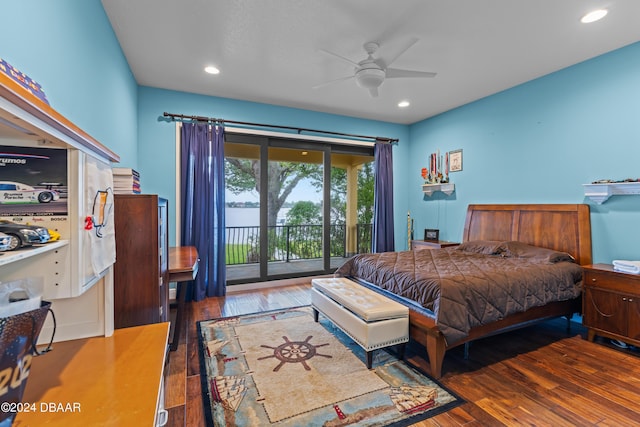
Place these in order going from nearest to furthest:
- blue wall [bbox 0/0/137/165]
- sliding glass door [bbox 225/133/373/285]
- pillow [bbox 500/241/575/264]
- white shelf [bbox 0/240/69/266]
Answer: white shelf [bbox 0/240/69/266] < blue wall [bbox 0/0/137/165] < pillow [bbox 500/241/575/264] < sliding glass door [bbox 225/133/373/285]

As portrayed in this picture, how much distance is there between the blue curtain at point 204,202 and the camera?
3.90 m

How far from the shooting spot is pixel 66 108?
1.60 metres

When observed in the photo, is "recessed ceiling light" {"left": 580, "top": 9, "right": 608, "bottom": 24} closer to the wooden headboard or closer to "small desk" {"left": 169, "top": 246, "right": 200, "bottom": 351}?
the wooden headboard

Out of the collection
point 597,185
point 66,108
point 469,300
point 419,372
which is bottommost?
point 419,372

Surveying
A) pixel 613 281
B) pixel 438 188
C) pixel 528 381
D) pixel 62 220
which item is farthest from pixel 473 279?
pixel 438 188

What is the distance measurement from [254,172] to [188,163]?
47.3 inches

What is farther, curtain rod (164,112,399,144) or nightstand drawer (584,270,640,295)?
curtain rod (164,112,399,144)

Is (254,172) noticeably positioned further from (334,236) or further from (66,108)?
(66,108)

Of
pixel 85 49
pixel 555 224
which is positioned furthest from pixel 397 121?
pixel 85 49

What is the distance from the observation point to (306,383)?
208 centimetres

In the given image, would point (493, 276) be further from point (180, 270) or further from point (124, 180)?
point (124, 180)

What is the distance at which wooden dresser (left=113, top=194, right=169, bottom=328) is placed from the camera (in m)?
1.84

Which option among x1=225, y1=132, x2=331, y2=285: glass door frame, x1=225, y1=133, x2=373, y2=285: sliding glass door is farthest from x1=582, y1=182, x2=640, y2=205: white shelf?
x1=225, y1=132, x2=331, y2=285: glass door frame

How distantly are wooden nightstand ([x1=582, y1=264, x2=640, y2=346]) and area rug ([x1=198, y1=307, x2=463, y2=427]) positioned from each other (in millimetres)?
1838
